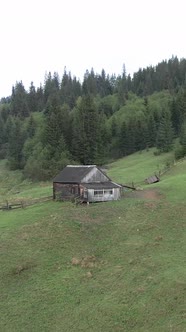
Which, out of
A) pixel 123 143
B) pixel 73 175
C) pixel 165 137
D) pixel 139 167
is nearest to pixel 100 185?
pixel 73 175

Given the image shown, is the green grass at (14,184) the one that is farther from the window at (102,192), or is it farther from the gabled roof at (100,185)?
the window at (102,192)

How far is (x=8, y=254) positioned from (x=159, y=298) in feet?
48.0

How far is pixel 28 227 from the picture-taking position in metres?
40.8

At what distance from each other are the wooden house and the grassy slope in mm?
2438

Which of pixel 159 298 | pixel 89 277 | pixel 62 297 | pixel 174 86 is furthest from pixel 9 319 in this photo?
pixel 174 86

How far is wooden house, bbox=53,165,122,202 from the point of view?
50.1 meters

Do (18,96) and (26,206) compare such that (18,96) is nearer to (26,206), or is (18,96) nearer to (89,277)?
(26,206)

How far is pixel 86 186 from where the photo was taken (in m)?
50.3

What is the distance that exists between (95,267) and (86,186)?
57.4ft

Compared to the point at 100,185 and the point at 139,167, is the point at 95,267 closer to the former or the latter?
the point at 100,185

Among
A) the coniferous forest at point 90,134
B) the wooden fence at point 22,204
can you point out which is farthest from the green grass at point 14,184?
the wooden fence at point 22,204

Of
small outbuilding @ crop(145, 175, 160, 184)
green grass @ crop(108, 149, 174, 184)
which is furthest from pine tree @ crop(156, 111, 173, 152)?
small outbuilding @ crop(145, 175, 160, 184)

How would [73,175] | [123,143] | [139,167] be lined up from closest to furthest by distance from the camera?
[73,175]
[139,167]
[123,143]

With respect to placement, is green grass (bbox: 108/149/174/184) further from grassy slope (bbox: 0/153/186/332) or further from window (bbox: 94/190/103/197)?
grassy slope (bbox: 0/153/186/332)
